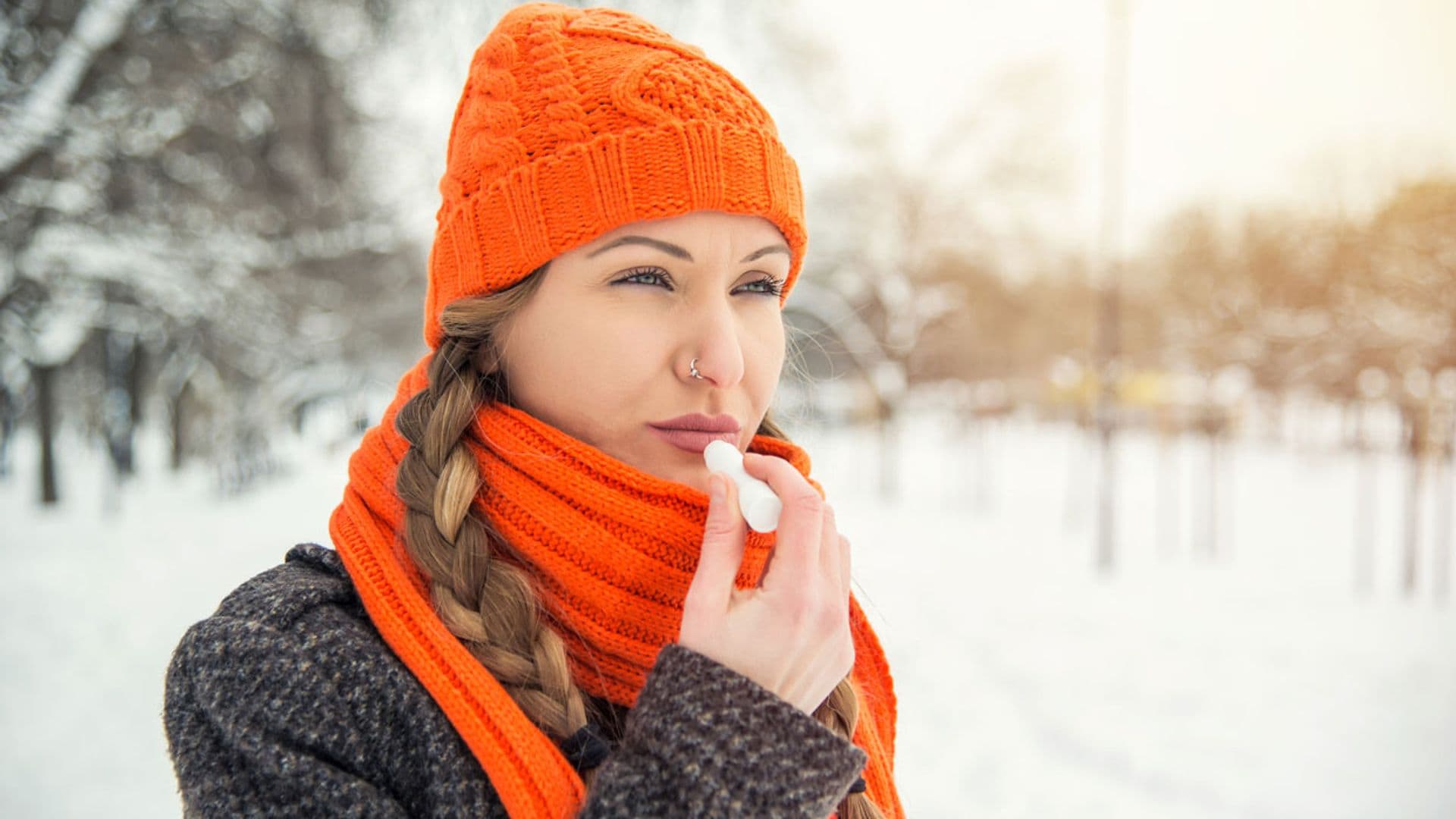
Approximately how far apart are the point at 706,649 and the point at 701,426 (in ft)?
1.02

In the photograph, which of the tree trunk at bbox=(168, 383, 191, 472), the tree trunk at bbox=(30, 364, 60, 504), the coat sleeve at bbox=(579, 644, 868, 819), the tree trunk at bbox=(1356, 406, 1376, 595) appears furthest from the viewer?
the tree trunk at bbox=(168, 383, 191, 472)

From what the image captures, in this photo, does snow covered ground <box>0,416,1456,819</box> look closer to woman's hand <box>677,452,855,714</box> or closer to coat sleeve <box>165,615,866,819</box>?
woman's hand <box>677,452,855,714</box>

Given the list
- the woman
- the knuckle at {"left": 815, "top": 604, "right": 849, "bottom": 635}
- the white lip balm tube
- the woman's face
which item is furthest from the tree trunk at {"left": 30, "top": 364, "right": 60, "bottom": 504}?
the knuckle at {"left": 815, "top": 604, "right": 849, "bottom": 635}

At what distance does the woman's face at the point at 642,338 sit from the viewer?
3.23 ft

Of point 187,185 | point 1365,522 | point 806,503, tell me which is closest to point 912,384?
point 1365,522

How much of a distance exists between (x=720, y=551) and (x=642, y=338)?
30 cm

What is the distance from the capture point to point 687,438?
1015 millimetres

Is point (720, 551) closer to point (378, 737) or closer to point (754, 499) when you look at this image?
point (754, 499)

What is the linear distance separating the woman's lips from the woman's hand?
0.12 meters

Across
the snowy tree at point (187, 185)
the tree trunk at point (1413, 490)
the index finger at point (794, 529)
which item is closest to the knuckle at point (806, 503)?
the index finger at point (794, 529)

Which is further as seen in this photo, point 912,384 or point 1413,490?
point 912,384

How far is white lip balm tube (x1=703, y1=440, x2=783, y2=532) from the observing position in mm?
880

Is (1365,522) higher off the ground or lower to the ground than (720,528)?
lower

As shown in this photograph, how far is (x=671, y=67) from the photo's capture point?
41.7 inches
